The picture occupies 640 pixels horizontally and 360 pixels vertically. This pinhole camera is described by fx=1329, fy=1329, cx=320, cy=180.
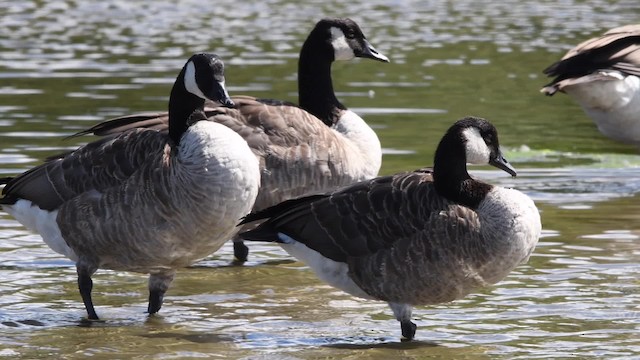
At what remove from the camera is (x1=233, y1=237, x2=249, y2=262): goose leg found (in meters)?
10.8

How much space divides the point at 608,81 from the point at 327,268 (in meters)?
6.53

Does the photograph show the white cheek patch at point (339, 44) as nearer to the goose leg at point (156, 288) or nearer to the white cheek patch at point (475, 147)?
the goose leg at point (156, 288)

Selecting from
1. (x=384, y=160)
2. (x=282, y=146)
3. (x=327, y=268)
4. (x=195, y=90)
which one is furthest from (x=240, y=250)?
(x=384, y=160)

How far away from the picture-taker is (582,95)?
14.2m

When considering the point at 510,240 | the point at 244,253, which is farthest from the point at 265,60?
the point at 510,240

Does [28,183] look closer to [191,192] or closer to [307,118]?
[191,192]

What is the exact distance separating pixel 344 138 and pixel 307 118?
381 millimetres

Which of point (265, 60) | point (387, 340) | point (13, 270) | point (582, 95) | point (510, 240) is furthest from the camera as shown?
point (265, 60)

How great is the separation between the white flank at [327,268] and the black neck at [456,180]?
80 cm

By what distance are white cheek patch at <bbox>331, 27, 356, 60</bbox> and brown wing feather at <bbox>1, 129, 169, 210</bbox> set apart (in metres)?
2.97

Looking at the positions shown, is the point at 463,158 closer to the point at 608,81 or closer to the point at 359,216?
the point at 359,216

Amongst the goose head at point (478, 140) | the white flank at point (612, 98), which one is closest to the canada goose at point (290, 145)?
the goose head at point (478, 140)

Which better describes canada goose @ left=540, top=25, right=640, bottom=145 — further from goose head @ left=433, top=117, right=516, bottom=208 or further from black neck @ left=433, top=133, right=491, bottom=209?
black neck @ left=433, top=133, right=491, bottom=209

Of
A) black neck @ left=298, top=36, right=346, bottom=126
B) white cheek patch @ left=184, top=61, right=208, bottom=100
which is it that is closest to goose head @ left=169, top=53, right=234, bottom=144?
white cheek patch @ left=184, top=61, right=208, bottom=100
